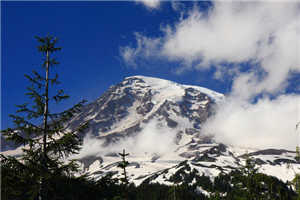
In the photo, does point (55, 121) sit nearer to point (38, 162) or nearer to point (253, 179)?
point (38, 162)

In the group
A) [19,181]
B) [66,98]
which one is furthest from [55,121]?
[19,181]

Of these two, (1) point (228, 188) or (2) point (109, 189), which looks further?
(1) point (228, 188)

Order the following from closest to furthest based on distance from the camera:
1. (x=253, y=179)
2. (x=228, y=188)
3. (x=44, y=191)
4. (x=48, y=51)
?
(x=44, y=191), (x=48, y=51), (x=253, y=179), (x=228, y=188)

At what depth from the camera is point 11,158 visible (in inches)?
444

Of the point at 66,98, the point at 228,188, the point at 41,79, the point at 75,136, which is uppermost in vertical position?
the point at 41,79

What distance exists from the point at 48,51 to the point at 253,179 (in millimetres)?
22029

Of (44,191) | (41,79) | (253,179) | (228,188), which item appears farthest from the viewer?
(228,188)

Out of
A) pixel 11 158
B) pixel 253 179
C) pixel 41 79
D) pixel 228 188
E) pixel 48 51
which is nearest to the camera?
pixel 11 158

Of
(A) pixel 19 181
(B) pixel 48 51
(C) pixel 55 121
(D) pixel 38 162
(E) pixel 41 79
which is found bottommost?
(A) pixel 19 181

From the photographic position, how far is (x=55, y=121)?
41.7ft

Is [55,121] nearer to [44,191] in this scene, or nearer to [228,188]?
[44,191]

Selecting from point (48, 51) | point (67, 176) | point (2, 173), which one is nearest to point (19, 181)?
point (2, 173)

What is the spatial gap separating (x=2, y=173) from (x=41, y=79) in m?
4.80

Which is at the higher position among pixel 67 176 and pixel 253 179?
pixel 67 176
